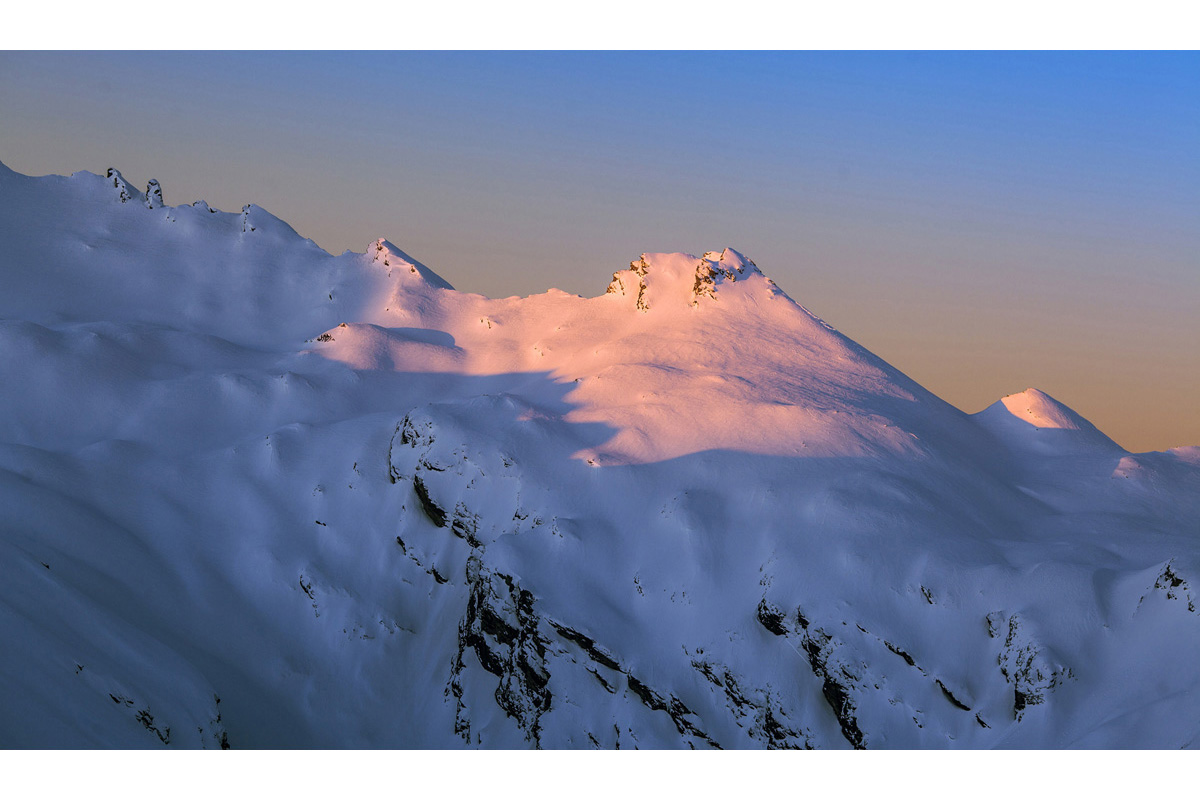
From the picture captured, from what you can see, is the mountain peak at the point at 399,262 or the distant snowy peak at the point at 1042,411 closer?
the distant snowy peak at the point at 1042,411

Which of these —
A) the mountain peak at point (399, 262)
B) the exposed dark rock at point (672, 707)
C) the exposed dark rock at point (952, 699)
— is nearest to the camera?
the exposed dark rock at point (952, 699)

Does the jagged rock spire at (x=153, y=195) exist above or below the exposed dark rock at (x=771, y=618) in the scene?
above

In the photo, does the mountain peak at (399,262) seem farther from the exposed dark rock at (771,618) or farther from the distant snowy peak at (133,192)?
the exposed dark rock at (771,618)

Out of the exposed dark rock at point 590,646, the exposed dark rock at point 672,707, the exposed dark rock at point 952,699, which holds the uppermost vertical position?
the exposed dark rock at point 952,699

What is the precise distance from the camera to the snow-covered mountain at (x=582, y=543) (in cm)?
4772

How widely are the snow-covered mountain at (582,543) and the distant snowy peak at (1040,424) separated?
296 millimetres

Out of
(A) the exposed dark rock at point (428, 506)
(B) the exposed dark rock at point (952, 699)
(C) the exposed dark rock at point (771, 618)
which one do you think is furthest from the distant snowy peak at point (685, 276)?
(B) the exposed dark rock at point (952, 699)

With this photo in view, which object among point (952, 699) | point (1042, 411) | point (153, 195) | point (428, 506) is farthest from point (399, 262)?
point (952, 699)

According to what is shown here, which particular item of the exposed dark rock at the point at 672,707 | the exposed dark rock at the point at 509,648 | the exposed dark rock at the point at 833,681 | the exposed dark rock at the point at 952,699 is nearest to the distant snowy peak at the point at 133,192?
the exposed dark rock at the point at 509,648

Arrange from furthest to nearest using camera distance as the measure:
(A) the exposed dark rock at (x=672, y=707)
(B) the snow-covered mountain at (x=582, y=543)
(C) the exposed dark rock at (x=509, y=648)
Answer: (C) the exposed dark rock at (x=509, y=648), (A) the exposed dark rock at (x=672, y=707), (B) the snow-covered mountain at (x=582, y=543)

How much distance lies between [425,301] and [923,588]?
58.7 m

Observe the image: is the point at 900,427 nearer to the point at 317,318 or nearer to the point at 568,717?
the point at 568,717

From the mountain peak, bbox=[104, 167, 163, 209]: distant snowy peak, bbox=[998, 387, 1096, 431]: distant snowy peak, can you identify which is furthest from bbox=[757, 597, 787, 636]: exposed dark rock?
bbox=[104, 167, 163, 209]: distant snowy peak

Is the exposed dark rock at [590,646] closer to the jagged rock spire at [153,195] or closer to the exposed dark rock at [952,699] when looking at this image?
the exposed dark rock at [952,699]
